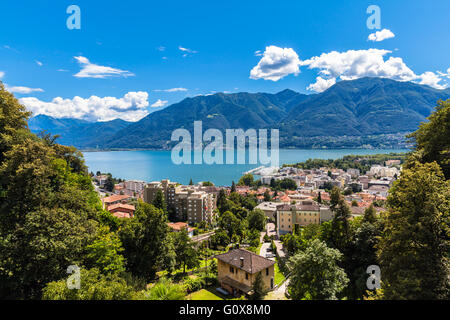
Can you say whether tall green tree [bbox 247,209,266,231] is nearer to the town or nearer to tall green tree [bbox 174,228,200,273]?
the town

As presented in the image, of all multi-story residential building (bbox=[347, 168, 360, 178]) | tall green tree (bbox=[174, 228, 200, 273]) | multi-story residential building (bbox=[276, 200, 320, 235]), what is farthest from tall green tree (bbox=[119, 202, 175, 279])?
multi-story residential building (bbox=[347, 168, 360, 178])

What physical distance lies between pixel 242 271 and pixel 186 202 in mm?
Result: 26869

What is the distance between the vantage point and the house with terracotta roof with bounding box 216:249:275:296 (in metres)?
14.1

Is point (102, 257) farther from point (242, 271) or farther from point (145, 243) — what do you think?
point (242, 271)

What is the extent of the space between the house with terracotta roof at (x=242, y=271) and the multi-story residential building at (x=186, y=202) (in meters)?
23.2

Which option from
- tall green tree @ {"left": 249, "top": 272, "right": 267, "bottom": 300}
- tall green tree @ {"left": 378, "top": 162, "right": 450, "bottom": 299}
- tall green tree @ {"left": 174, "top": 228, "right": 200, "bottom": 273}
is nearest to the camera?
tall green tree @ {"left": 378, "top": 162, "right": 450, "bottom": 299}

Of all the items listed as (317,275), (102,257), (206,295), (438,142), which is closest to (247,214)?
(206,295)

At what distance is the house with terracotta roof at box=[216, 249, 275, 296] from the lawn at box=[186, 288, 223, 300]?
2.63 feet

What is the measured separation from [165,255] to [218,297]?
3.97 meters
